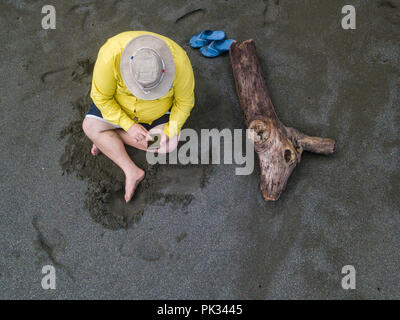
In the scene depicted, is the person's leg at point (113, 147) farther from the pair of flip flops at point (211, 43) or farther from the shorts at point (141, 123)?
the pair of flip flops at point (211, 43)

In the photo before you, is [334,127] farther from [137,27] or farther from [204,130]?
[137,27]

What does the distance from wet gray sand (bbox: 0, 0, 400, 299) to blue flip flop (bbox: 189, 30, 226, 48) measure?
2.6 inches

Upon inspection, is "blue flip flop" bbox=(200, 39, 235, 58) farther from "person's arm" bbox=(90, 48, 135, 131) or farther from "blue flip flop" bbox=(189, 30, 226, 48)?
"person's arm" bbox=(90, 48, 135, 131)

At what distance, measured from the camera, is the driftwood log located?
1.86 m

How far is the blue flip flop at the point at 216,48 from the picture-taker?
7.37 ft

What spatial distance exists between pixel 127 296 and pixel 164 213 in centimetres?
53

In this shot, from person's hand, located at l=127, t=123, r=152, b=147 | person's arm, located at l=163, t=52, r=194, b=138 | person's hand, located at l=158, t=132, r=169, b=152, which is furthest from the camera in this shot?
person's hand, located at l=158, t=132, r=169, b=152

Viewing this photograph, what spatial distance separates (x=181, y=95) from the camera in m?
1.67

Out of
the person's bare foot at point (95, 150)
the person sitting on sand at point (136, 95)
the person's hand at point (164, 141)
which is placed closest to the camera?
the person sitting on sand at point (136, 95)

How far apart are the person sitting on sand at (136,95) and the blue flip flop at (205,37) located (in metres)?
0.75

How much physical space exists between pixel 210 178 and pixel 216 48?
1.00 m

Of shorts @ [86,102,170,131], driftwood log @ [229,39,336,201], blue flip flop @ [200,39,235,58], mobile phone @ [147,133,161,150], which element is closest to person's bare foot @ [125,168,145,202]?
mobile phone @ [147,133,161,150]

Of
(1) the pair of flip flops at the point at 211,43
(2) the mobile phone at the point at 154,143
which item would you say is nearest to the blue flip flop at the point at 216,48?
(1) the pair of flip flops at the point at 211,43
